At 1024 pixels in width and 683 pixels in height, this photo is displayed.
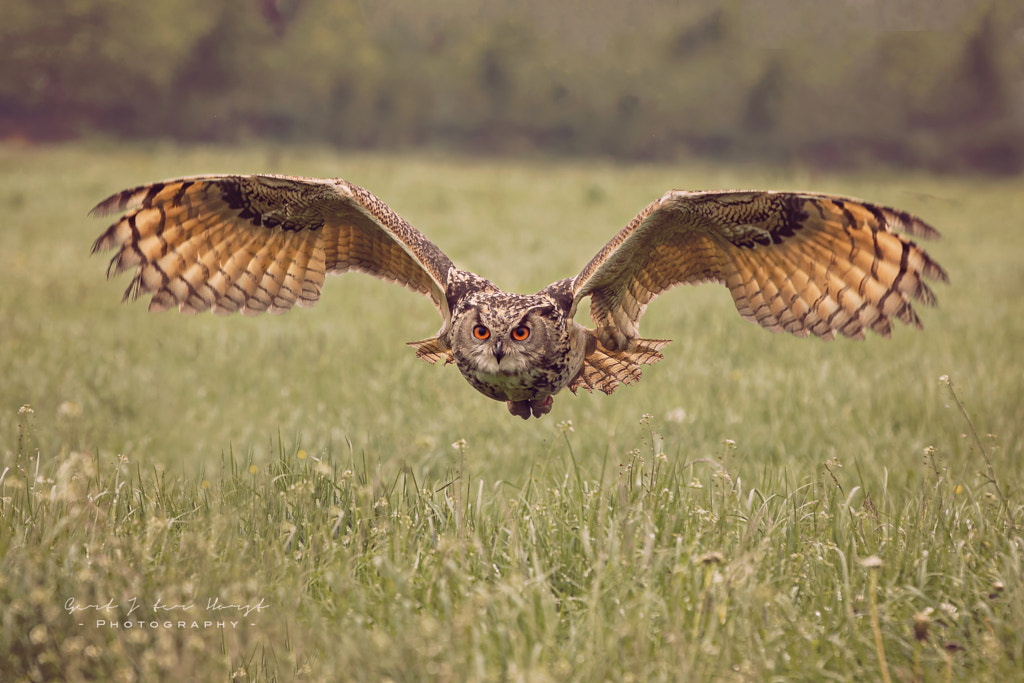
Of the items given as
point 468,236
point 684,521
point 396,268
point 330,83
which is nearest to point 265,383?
point 396,268

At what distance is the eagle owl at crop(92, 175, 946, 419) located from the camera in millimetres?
3797

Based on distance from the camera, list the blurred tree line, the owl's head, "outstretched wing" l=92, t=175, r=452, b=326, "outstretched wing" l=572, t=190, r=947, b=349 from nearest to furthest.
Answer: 1. "outstretched wing" l=572, t=190, r=947, b=349
2. the owl's head
3. "outstretched wing" l=92, t=175, r=452, b=326
4. the blurred tree line

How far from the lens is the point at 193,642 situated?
274 centimetres

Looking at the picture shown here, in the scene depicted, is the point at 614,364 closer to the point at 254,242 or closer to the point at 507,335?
the point at 507,335

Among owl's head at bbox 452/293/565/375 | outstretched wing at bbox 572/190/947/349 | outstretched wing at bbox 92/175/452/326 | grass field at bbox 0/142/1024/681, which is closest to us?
grass field at bbox 0/142/1024/681

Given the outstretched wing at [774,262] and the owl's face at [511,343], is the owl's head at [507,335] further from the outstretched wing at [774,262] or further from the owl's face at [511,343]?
the outstretched wing at [774,262]

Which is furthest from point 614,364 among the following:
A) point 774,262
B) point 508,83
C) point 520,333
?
point 508,83

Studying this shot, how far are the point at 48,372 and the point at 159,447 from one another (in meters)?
Result: 1.85

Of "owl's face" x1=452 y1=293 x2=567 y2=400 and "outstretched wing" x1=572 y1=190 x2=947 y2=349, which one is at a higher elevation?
"outstretched wing" x1=572 y1=190 x2=947 y2=349

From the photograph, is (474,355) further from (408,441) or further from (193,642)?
(408,441)

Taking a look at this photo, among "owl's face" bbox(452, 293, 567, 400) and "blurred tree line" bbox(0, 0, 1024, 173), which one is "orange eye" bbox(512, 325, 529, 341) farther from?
"blurred tree line" bbox(0, 0, 1024, 173)

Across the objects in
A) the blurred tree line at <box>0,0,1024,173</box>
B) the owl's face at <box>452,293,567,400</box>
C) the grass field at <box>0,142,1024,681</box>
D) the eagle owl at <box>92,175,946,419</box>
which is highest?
the blurred tree line at <box>0,0,1024,173</box>

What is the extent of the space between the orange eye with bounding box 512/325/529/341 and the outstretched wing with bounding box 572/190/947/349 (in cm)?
39

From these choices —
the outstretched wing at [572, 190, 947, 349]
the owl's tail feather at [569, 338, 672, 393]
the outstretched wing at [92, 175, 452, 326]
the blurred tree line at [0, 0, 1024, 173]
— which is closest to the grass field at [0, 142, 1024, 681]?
the outstretched wing at [572, 190, 947, 349]
